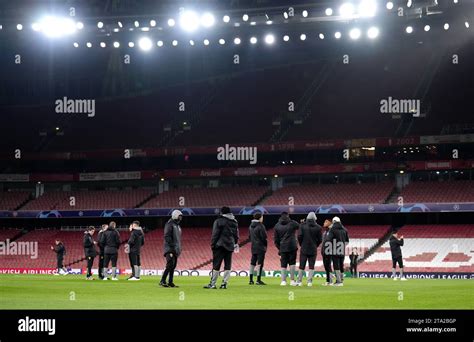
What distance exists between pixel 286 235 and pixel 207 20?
27.0m

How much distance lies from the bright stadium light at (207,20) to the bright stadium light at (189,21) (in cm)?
35

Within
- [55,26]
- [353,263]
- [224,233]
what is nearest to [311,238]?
→ [224,233]

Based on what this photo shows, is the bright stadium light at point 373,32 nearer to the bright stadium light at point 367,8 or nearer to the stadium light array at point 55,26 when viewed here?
the bright stadium light at point 367,8

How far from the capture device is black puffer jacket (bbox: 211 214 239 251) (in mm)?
22172

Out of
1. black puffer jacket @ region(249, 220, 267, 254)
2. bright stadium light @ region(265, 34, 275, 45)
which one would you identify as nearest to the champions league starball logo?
bright stadium light @ region(265, 34, 275, 45)

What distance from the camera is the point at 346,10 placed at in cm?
4772

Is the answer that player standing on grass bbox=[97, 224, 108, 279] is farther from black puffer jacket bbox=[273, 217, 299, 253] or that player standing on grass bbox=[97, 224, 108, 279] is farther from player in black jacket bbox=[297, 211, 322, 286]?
player in black jacket bbox=[297, 211, 322, 286]

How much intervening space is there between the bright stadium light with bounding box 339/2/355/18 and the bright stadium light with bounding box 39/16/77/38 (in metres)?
15.4

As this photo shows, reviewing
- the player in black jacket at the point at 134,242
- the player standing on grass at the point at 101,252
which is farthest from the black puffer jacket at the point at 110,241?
the player in black jacket at the point at 134,242

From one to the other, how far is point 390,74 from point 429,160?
988 centimetres

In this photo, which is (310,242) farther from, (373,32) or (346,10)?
(373,32)
